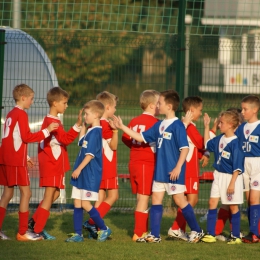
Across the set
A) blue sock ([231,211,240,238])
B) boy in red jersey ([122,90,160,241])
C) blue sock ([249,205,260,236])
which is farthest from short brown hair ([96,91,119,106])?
blue sock ([249,205,260,236])

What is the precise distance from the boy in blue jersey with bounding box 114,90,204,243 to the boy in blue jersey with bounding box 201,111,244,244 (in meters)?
0.32

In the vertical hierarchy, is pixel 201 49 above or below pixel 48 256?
above

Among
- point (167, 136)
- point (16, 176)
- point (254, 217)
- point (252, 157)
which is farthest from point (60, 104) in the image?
point (254, 217)

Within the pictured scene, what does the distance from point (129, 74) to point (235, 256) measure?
461 centimetres

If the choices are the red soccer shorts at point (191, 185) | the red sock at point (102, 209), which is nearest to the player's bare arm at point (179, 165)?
the red soccer shorts at point (191, 185)

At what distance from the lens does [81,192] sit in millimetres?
8039

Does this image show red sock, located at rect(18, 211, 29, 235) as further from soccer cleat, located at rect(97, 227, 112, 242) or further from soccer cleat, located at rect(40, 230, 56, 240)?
soccer cleat, located at rect(97, 227, 112, 242)

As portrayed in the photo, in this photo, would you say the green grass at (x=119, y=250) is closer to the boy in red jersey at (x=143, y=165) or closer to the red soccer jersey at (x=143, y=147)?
the boy in red jersey at (x=143, y=165)

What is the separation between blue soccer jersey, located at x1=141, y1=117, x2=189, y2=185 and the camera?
8023 millimetres

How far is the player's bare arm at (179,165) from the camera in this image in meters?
7.90

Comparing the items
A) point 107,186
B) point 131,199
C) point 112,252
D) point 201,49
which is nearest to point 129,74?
point 201,49

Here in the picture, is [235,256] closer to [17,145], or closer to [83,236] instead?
[83,236]

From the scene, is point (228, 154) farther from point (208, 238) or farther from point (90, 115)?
point (90, 115)

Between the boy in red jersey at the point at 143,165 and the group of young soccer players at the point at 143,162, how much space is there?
0.5 inches
